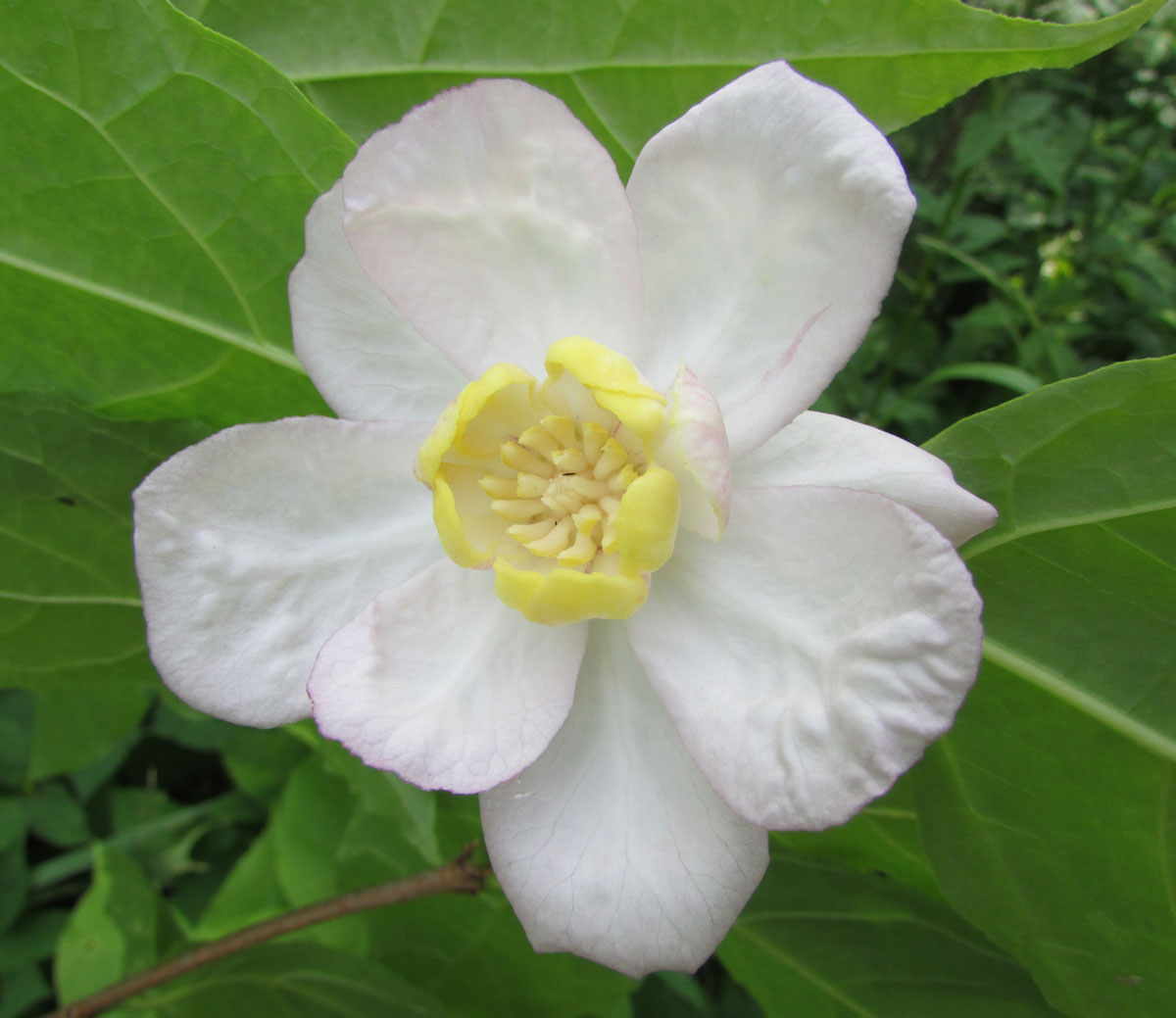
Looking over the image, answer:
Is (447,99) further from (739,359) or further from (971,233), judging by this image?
(971,233)

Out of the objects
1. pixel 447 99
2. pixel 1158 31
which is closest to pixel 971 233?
pixel 1158 31

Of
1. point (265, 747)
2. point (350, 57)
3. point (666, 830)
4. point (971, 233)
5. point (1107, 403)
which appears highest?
point (350, 57)

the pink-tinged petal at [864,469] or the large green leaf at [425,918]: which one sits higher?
the pink-tinged petal at [864,469]

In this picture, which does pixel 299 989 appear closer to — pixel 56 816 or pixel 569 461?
pixel 569 461

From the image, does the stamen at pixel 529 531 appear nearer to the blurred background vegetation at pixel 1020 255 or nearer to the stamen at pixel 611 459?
the stamen at pixel 611 459

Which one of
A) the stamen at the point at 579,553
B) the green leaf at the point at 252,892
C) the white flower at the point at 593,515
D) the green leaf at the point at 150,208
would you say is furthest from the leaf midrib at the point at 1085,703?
the green leaf at the point at 252,892

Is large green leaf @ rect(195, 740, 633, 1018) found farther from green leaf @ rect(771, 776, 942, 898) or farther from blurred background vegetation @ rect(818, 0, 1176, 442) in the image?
blurred background vegetation @ rect(818, 0, 1176, 442)

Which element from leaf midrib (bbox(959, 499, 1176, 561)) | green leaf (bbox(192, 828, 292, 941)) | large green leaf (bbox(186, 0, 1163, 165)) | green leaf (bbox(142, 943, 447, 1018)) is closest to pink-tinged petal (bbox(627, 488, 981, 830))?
leaf midrib (bbox(959, 499, 1176, 561))
